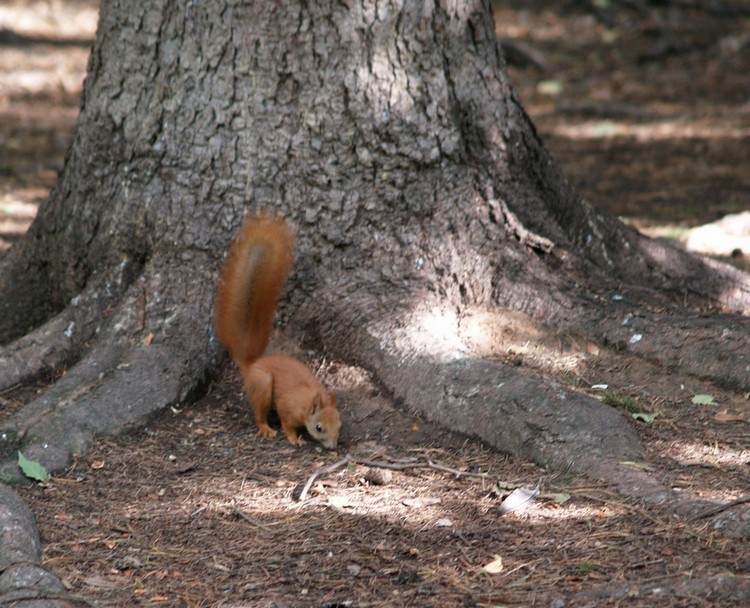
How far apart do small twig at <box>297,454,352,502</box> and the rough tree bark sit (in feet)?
1.24

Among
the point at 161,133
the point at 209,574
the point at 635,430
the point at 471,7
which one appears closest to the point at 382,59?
the point at 471,7

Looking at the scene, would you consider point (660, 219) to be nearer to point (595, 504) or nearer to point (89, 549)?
point (595, 504)

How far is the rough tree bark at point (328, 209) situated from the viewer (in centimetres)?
389

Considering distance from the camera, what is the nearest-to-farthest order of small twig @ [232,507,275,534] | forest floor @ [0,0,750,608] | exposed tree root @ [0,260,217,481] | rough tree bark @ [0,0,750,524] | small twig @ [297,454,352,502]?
1. forest floor @ [0,0,750,608]
2. small twig @ [232,507,275,534]
3. small twig @ [297,454,352,502]
4. exposed tree root @ [0,260,217,481]
5. rough tree bark @ [0,0,750,524]

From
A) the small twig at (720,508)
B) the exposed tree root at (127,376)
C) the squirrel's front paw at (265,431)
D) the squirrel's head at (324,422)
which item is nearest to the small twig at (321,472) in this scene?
the squirrel's head at (324,422)

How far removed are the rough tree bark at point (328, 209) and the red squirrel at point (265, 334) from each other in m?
0.16

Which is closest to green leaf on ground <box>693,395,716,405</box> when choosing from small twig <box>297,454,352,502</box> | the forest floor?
the forest floor

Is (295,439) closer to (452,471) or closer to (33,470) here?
(452,471)

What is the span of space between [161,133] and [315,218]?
2.28ft

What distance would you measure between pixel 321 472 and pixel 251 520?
38 centimetres

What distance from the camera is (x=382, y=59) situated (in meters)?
3.93

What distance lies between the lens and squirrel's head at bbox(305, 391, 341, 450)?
3.73 m

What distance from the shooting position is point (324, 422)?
3.73 meters

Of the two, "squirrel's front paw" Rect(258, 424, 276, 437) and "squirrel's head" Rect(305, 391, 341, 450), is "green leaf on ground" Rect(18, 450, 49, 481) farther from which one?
"squirrel's head" Rect(305, 391, 341, 450)
